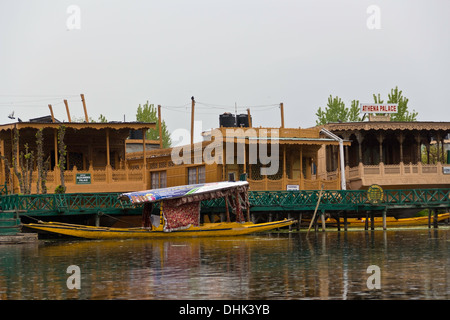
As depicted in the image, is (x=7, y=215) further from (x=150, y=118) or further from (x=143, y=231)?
(x=150, y=118)

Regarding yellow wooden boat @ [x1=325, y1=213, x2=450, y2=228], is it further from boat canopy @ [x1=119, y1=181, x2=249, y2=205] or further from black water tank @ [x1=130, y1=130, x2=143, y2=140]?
black water tank @ [x1=130, y1=130, x2=143, y2=140]

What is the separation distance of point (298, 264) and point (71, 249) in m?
11.2

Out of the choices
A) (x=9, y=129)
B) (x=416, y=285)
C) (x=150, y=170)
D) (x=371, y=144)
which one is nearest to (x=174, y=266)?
(x=416, y=285)

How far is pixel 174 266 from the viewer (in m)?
24.4

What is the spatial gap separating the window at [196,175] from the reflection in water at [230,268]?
35.7 ft

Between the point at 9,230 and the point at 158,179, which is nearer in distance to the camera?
the point at 9,230

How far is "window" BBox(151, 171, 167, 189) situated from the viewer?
50.4m

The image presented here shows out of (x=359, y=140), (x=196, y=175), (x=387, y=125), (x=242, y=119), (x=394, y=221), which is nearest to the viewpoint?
(x=196, y=175)

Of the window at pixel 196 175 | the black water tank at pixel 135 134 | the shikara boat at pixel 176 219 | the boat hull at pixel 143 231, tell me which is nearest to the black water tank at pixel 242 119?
the window at pixel 196 175

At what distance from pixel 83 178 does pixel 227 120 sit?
43.2 ft

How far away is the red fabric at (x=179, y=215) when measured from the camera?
123ft

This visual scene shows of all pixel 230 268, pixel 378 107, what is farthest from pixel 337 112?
pixel 230 268

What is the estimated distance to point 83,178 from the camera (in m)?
43.2

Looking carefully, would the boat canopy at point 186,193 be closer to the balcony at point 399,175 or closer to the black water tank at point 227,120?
the balcony at point 399,175
